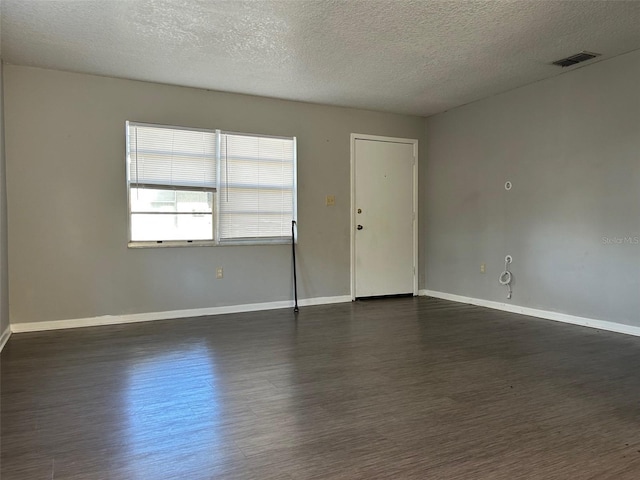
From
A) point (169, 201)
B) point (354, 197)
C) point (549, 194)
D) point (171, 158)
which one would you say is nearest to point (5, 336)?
point (169, 201)

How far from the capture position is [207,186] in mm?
4879

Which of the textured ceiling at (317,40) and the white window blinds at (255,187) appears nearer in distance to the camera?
the textured ceiling at (317,40)

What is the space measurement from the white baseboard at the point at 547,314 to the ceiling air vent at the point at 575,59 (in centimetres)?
244

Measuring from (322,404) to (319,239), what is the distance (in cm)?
326

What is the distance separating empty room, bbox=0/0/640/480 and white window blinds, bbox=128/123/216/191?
29mm

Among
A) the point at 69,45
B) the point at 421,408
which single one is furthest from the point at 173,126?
the point at 421,408

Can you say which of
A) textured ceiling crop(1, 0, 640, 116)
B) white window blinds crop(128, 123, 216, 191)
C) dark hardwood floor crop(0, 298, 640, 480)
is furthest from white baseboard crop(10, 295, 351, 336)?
textured ceiling crop(1, 0, 640, 116)

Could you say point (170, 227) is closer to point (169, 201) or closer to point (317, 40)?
point (169, 201)

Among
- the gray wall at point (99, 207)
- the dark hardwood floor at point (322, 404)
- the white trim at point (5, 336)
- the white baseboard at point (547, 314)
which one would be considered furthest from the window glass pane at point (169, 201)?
the white baseboard at point (547, 314)

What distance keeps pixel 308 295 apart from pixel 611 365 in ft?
10.7

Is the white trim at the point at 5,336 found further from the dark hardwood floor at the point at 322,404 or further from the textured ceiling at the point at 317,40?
the textured ceiling at the point at 317,40

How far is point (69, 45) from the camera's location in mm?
3639

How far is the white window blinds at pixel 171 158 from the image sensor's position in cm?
456

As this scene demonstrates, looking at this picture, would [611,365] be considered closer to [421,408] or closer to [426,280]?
[421,408]
